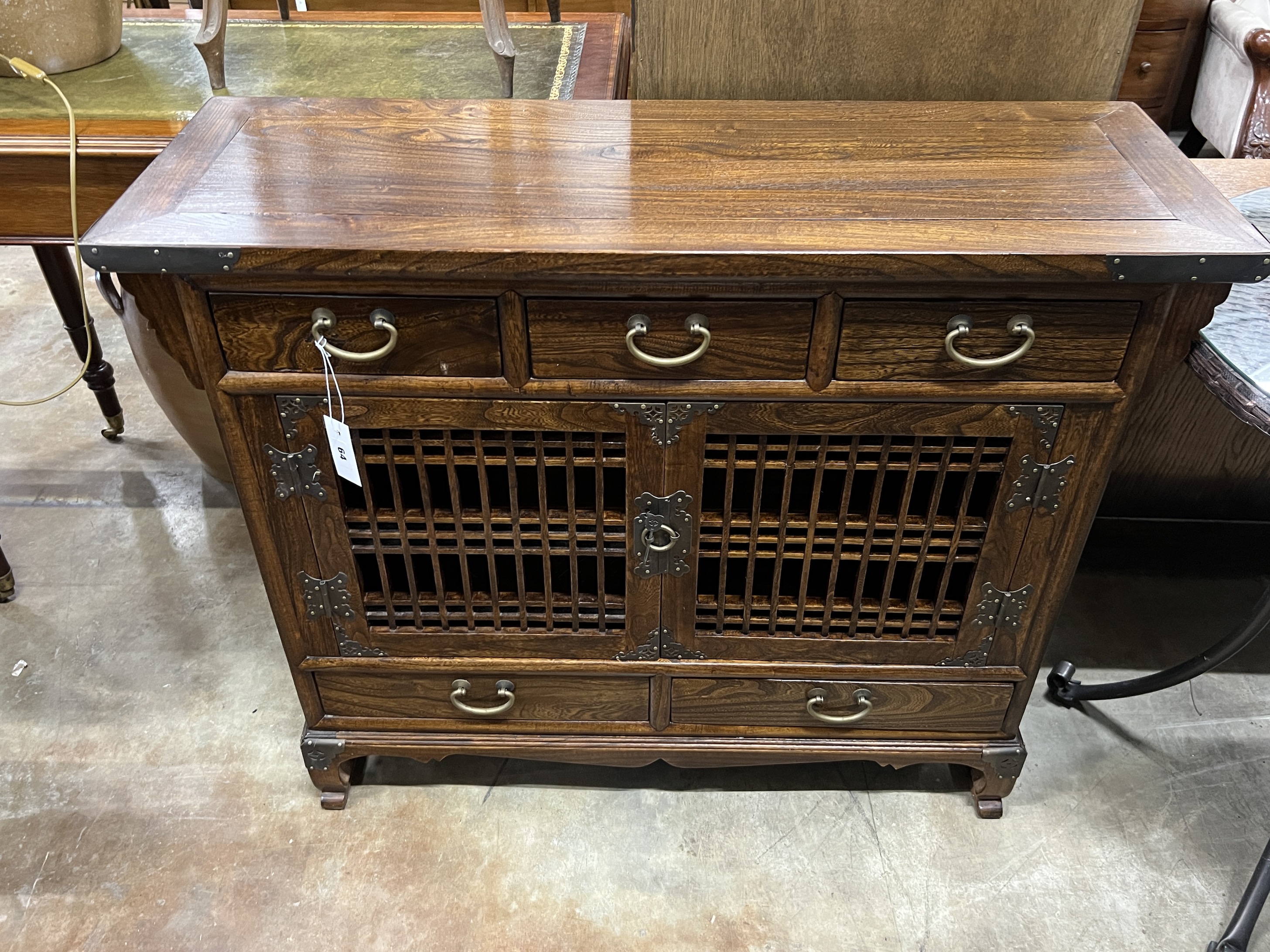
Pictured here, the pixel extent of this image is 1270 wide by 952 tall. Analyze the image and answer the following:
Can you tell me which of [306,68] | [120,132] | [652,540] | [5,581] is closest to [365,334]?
[652,540]

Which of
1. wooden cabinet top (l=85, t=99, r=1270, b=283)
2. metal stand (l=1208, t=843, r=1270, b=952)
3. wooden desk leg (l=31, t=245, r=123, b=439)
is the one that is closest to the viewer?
wooden cabinet top (l=85, t=99, r=1270, b=283)

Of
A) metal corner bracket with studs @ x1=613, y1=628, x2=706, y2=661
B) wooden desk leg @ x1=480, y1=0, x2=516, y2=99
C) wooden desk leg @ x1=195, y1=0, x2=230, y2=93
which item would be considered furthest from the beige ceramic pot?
metal corner bracket with studs @ x1=613, y1=628, x2=706, y2=661

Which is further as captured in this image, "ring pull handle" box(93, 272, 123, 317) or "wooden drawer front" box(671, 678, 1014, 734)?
"ring pull handle" box(93, 272, 123, 317)

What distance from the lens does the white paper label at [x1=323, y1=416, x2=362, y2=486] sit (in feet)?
3.70

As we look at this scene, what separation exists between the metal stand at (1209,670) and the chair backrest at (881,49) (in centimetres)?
80

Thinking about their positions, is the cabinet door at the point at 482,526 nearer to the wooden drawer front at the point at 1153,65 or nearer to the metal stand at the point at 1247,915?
the metal stand at the point at 1247,915

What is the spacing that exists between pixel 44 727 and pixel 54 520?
1.98ft

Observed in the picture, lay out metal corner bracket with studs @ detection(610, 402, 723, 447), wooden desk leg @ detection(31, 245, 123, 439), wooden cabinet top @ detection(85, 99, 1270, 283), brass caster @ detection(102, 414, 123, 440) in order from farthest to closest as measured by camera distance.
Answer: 1. brass caster @ detection(102, 414, 123, 440)
2. wooden desk leg @ detection(31, 245, 123, 439)
3. metal corner bracket with studs @ detection(610, 402, 723, 447)
4. wooden cabinet top @ detection(85, 99, 1270, 283)

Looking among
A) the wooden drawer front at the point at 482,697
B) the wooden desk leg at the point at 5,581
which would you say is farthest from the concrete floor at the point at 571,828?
the wooden drawer front at the point at 482,697

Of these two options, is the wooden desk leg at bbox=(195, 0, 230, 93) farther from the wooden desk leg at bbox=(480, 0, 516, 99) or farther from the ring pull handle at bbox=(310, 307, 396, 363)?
the ring pull handle at bbox=(310, 307, 396, 363)

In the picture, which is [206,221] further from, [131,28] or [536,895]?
[131,28]

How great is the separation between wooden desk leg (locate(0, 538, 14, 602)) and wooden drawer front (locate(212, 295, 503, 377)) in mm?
1129

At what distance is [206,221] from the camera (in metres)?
1.02

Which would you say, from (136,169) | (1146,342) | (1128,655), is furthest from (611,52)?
(1128,655)
